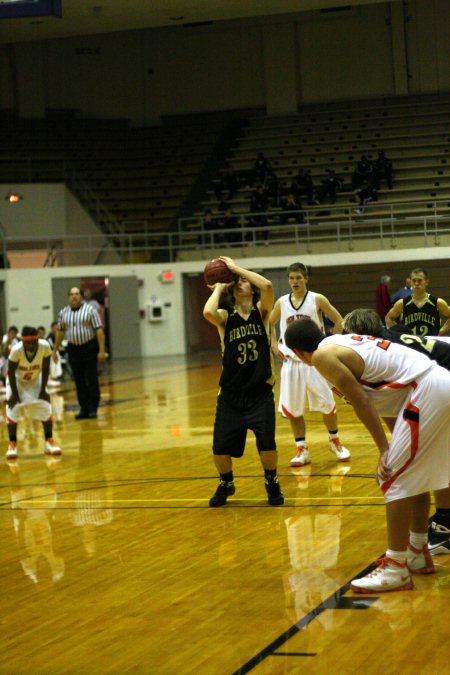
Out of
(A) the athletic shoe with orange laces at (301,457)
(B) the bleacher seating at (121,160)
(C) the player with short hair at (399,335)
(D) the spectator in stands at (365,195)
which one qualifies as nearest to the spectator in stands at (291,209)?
(D) the spectator in stands at (365,195)

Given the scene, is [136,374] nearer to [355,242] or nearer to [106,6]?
[355,242]

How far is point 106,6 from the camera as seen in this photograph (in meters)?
27.2

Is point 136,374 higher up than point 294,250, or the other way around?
point 294,250

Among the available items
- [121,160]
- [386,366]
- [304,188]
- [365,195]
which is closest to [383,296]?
[365,195]

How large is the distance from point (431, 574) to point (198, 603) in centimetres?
126

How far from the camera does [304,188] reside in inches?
1174

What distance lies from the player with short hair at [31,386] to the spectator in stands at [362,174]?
772 inches

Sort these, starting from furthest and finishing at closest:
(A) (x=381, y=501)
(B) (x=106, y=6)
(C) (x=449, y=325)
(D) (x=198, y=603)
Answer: (B) (x=106, y=6) → (C) (x=449, y=325) → (A) (x=381, y=501) → (D) (x=198, y=603)

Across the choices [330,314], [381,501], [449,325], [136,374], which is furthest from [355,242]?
[381,501]

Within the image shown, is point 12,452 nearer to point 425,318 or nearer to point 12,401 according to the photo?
point 12,401

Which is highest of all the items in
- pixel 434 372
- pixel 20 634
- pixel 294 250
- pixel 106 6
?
pixel 106 6

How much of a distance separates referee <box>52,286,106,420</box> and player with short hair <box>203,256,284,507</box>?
6940mm

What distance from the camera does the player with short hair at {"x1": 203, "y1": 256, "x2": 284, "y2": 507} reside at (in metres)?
7.62

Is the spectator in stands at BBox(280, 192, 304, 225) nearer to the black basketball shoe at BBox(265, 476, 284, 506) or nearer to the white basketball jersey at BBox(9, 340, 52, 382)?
the white basketball jersey at BBox(9, 340, 52, 382)
